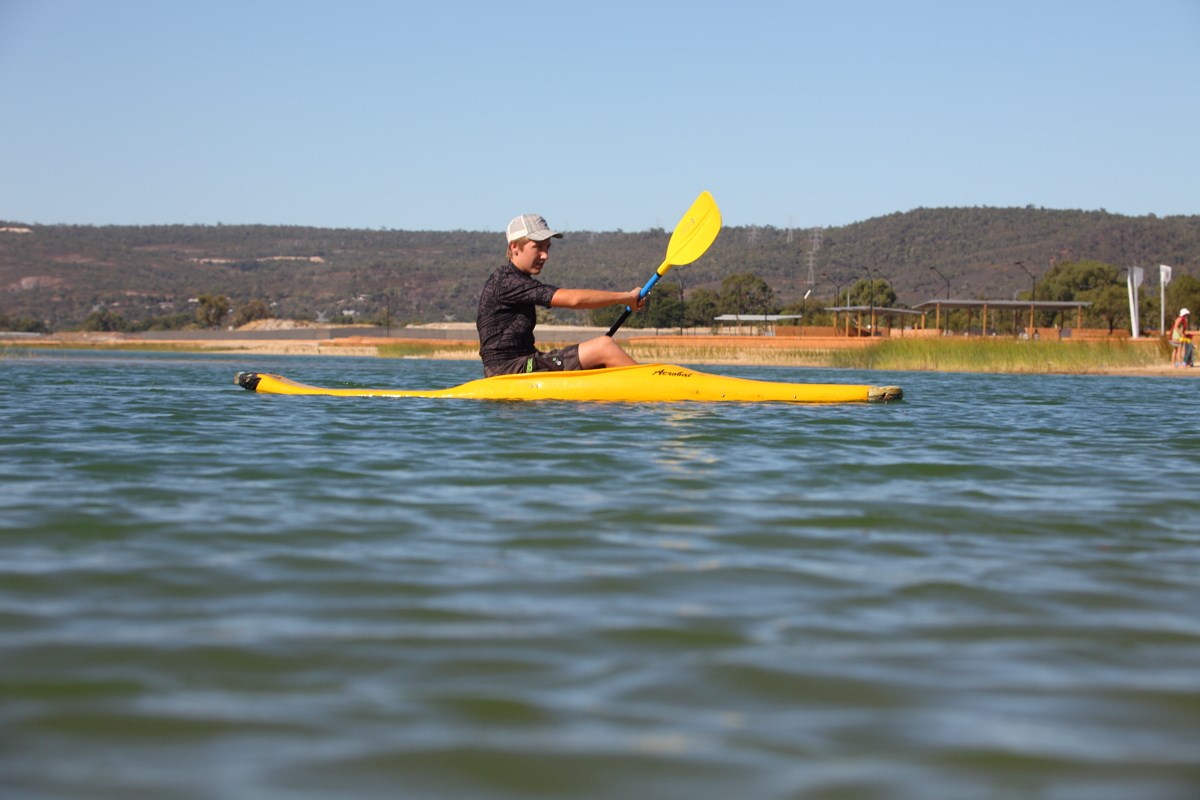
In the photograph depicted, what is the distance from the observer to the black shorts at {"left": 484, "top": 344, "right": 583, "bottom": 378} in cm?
1034

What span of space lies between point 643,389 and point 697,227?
2594 millimetres

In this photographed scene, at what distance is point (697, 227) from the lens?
12078 millimetres

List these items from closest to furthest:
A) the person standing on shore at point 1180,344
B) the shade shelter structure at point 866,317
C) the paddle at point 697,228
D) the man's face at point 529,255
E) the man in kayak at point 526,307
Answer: the man in kayak at point 526,307 → the man's face at point 529,255 → the paddle at point 697,228 → the person standing on shore at point 1180,344 → the shade shelter structure at point 866,317

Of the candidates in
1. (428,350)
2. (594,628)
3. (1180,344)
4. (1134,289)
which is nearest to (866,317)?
(428,350)

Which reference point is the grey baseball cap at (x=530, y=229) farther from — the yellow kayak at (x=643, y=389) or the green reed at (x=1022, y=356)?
the green reed at (x=1022, y=356)

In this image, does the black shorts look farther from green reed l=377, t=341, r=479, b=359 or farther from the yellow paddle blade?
green reed l=377, t=341, r=479, b=359

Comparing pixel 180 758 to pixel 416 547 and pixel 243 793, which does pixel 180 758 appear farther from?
pixel 416 547

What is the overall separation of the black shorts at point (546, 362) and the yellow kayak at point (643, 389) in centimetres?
18

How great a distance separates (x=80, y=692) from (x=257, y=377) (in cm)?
1004

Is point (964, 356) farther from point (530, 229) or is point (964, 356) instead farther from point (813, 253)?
point (813, 253)

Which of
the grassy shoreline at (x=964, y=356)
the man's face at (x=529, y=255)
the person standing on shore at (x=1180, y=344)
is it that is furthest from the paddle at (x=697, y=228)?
the person standing on shore at (x=1180, y=344)

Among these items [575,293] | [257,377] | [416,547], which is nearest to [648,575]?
[416,547]

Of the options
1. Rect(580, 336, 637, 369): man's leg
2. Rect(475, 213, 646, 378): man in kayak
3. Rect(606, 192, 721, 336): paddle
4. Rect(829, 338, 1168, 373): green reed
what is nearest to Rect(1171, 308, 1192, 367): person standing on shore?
Rect(829, 338, 1168, 373): green reed

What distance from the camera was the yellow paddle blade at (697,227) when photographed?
39.0ft
